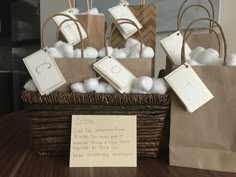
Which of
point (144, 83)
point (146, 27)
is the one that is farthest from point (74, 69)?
point (146, 27)

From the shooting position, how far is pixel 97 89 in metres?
0.71

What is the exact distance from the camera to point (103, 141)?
0.69 meters

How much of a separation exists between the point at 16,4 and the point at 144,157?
1.77 meters

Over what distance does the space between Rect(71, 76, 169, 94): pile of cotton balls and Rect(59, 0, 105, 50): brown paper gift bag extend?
182 millimetres

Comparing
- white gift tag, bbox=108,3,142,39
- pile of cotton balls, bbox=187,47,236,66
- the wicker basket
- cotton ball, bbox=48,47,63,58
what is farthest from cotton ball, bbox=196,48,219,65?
cotton ball, bbox=48,47,63,58

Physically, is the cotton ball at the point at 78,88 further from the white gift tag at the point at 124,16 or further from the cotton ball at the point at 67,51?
the white gift tag at the point at 124,16

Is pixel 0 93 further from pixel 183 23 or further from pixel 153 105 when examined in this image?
pixel 153 105

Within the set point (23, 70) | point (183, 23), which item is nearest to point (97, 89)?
point (183, 23)

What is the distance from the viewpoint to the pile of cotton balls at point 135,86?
2.28ft

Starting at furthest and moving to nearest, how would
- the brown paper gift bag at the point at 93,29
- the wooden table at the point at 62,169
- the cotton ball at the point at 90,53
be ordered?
the brown paper gift bag at the point at 93,29
the cotton ball at the point at 90,53
the wooden table at the point at 62,169

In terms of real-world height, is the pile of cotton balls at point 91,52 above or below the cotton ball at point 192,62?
above

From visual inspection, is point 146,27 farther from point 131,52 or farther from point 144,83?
point 144,83

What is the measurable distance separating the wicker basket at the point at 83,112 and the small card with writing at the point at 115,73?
2 cm

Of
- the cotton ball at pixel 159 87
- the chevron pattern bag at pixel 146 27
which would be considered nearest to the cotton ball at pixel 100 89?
the cotton ball at pixel 159 87
